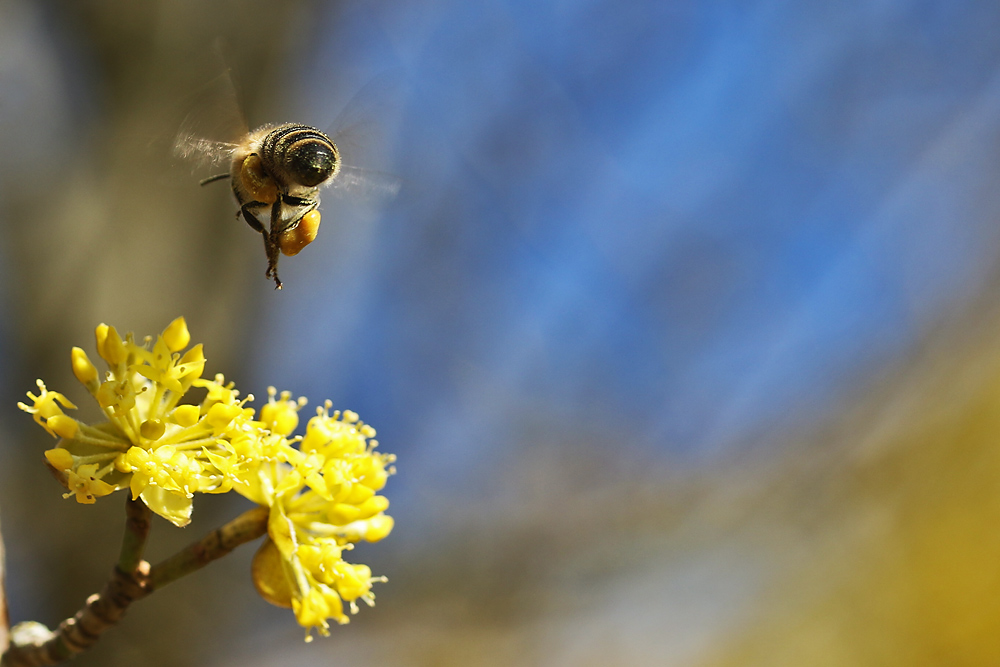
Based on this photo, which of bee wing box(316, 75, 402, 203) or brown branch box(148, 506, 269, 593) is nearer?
brown branch box(148, 506, 269, 593)

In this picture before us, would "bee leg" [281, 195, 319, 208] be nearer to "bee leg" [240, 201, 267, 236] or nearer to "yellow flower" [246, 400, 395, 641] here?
"bee leg" [240, 201, 267, 236]

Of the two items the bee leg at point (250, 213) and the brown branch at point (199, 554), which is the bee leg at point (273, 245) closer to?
the bee leg at point (250, 213)

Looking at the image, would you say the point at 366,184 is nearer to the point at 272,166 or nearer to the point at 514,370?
the point at 272,166

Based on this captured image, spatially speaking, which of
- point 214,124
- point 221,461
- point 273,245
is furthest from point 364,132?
point 221,461

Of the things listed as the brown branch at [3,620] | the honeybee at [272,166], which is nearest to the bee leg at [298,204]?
the honeybee at [272,166]

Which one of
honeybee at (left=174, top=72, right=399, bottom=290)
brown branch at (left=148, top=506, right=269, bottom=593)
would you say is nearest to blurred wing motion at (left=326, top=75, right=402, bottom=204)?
honeybee at (left=174, top=72, right=399, bottom=290)

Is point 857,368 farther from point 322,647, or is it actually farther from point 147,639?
point 147,639
